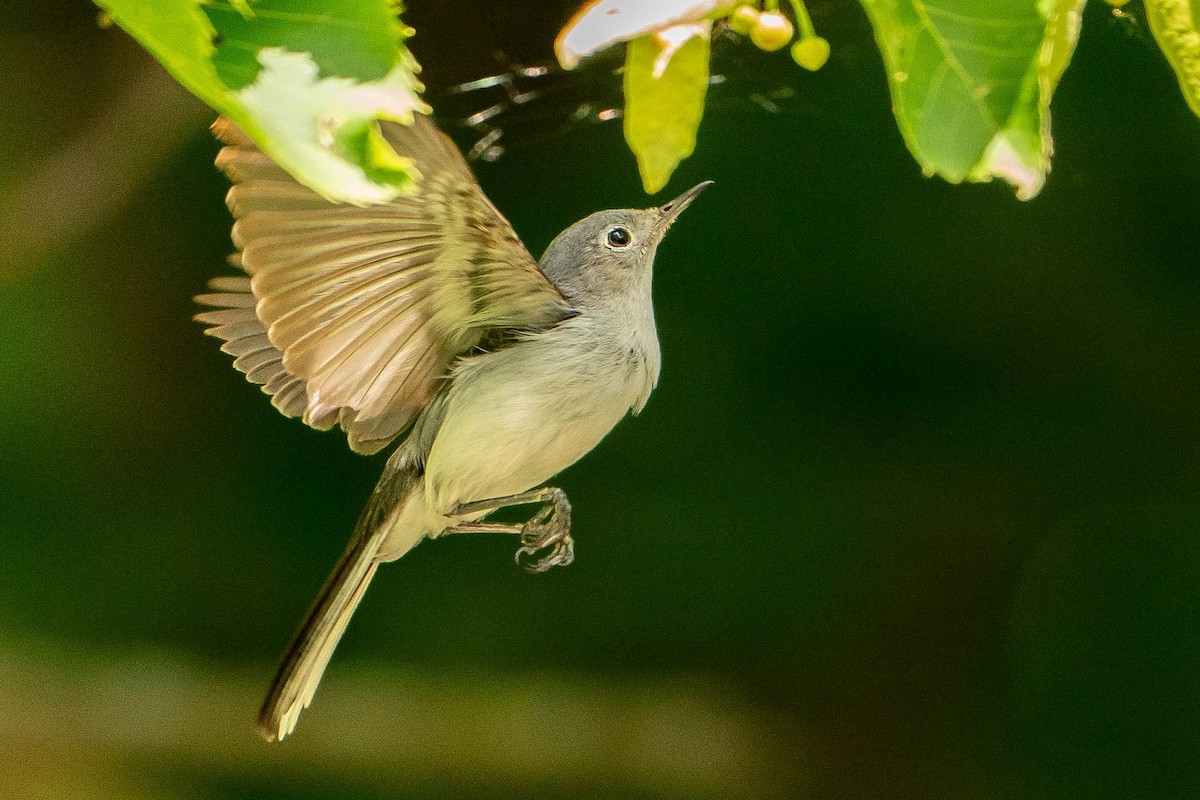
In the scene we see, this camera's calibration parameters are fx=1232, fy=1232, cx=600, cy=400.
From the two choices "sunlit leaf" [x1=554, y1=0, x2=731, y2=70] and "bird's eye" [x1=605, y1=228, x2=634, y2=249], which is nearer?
"sunlit leaf" [x1=554, y1=0, x2=731, y2=70]

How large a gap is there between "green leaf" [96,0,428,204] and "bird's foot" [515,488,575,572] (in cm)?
90

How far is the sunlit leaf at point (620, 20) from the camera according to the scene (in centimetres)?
66

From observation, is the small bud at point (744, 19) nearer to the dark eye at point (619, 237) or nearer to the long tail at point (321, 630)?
the dark eye at point (619, 237)

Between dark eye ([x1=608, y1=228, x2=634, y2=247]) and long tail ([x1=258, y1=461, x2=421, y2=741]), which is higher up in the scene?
dark eye ([x1=608, y1=228, x2=634, y2=247])

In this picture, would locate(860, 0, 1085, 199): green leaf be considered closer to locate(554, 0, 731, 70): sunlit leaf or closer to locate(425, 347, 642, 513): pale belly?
locate(554, 0, 731, 70): sunlit leaf

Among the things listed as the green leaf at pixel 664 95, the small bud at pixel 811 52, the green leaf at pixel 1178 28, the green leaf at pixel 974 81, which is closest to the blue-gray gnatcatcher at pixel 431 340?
the green leaf at pixel 664 95

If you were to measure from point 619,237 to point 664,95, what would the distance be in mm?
773

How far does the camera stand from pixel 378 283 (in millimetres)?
1239

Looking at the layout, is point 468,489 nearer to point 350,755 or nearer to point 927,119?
point 927,119

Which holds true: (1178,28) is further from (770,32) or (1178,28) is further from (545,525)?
(545,525)

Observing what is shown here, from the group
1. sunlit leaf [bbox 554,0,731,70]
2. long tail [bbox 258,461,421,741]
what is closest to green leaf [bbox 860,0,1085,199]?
sunlit leaf [bbox 554,0,731,70]

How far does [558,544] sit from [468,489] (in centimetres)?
13

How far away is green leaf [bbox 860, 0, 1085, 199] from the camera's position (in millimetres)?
642

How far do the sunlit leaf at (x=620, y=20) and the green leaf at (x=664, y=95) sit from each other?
12 centimetres
